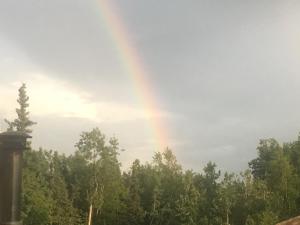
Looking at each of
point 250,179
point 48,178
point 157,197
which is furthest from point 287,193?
point 48,178

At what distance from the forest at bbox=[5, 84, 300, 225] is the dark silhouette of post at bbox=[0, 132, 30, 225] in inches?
1621

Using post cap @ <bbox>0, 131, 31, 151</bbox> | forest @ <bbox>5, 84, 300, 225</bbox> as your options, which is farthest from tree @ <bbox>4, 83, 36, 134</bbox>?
post cap @ <bbox>0, 131, 31, 151</bbox>

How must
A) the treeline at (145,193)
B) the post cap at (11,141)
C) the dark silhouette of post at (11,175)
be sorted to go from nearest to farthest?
the dark silhouette of post at (11,175)
the post cap at (11,141)
the treeline at (145,193)

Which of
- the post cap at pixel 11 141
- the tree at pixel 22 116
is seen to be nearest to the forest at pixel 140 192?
the tree at pixel 22 116

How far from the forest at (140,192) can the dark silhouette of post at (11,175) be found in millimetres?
A: 41171

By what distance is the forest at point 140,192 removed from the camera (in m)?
51.1

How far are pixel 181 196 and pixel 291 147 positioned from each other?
30951 mm

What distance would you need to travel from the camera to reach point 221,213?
49969 millimetres

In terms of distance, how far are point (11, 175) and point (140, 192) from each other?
57577mm

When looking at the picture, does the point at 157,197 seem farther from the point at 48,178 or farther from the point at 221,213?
the point at 48,178

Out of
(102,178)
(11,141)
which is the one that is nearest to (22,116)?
(102,178)

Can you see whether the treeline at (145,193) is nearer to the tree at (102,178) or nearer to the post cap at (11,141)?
the tree at (102,178)

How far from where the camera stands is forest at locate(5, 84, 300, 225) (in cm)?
5106

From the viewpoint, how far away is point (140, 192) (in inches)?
2500
